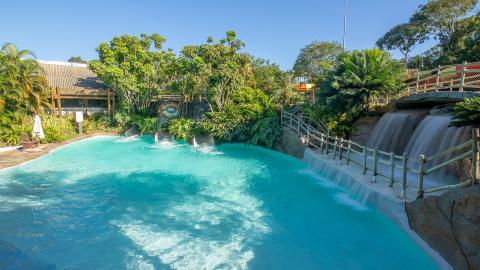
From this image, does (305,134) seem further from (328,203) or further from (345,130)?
(328,203)

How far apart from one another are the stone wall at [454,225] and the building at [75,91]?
77.1ft

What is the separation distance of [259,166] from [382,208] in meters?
6.65

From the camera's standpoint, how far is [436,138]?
9.30 metres

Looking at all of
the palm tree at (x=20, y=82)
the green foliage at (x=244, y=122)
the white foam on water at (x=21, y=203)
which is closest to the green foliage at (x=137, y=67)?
the palm tree at (x=20, y=82)

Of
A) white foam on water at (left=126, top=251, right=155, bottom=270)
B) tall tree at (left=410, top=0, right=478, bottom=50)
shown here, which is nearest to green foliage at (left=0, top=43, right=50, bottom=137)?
white foam on water at (left=126, top=251, right=155, bottom=270)

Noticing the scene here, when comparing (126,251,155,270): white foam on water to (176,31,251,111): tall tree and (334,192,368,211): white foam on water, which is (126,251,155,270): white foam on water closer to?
(334,192,368,211): white foam on water

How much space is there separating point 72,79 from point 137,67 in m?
7.32

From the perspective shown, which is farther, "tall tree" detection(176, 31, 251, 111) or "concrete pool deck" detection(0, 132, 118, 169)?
"tall tree" detection(176, 31, 251, 111)

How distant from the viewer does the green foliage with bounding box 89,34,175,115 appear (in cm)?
2239

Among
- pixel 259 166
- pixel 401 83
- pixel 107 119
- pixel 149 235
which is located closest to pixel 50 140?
pixel 107 119

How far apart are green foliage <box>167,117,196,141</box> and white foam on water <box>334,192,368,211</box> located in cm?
1223

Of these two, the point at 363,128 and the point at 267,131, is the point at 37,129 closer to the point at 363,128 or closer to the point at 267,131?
the point at 267,131

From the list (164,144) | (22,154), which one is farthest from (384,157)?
(22,154)

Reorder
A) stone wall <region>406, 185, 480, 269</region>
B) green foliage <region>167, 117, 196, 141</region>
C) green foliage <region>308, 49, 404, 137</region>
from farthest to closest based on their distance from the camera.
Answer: green foliage <region>167, 117, 196, 141</region> → green foliage <region>308, 49, 404, 137</region> → stone wall <region>406, 185, 480, 269</region>
